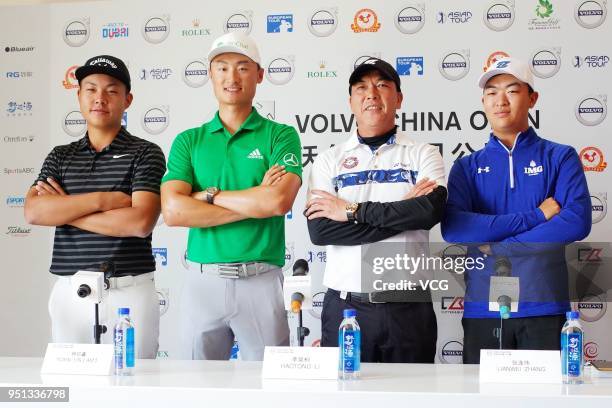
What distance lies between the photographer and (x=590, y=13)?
158 inches

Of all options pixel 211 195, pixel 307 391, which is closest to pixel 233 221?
pixel 211 195

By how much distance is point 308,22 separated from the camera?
4.29 metres

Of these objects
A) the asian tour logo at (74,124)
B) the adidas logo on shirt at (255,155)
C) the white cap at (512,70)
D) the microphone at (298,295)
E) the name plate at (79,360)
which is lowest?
the name plate at (79,360)

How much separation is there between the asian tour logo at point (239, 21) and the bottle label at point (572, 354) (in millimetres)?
2897

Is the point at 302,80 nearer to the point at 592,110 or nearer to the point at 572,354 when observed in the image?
the point at 592,110

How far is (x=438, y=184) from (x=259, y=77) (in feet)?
2.89

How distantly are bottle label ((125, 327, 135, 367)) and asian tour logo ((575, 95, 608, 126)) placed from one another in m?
2.80

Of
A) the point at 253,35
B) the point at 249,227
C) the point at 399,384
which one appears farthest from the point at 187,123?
the point at 399,384

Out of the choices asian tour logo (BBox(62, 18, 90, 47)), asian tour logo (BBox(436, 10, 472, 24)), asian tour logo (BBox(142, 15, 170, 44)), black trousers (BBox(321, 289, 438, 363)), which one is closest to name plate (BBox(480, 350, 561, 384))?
black trousers (BBox(321, 289, 438, 363))

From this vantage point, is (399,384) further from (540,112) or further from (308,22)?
(308,22)

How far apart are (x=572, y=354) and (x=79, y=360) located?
1.31 meters

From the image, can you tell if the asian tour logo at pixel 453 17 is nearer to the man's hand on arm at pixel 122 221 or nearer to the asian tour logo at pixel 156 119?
the asian tour logo at pixel 156 119

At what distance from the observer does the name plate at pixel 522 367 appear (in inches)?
76.0

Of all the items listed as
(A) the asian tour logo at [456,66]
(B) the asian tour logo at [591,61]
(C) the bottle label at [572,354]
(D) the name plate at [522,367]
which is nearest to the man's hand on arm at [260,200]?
(D) the name plate at [522,367]
